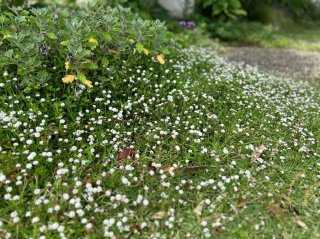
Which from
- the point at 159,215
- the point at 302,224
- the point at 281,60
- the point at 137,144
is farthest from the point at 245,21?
the point at 159,215

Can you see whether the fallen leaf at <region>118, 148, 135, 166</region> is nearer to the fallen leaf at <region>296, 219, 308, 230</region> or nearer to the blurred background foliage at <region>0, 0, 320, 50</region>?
the fallen leaf at <region>296, 219, 308, 230</region>

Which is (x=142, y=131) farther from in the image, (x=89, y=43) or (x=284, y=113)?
(x=284, y=113)

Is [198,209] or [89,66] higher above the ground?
[89,66]

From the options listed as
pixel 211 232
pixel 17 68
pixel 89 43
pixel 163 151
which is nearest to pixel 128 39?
pixel 89 43

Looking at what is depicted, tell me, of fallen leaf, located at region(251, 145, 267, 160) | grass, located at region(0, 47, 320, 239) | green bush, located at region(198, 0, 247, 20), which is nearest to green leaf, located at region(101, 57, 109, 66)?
grass, located at region(0, 47, 320, 239)

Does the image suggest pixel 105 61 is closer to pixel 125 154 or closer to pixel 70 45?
pixel 70 45
